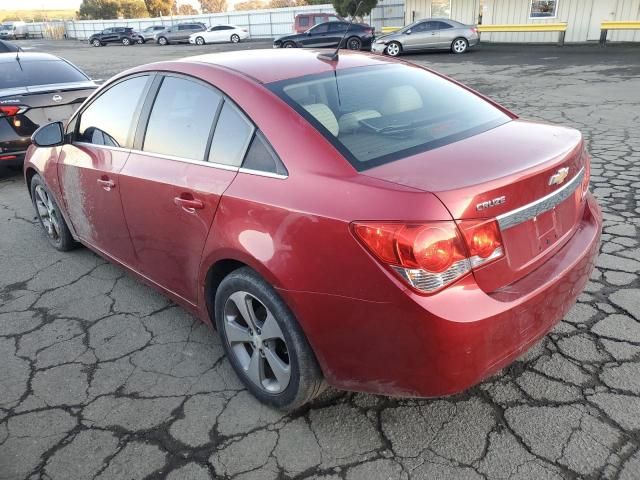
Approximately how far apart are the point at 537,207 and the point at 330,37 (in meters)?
22.2

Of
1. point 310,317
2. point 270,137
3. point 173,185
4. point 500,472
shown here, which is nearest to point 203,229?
point 173,185

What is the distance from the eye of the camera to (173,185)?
258 centimetres

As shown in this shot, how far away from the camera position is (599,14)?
21.2m

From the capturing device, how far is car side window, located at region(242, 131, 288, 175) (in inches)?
84.3

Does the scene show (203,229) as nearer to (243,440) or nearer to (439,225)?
(243,440)

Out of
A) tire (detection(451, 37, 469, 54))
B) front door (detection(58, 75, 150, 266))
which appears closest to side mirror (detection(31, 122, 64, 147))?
front door (detection(58, 75, 150, 266))

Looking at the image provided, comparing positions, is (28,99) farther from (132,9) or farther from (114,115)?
(132,9)

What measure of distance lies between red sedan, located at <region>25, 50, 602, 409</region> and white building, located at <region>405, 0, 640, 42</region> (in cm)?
2258

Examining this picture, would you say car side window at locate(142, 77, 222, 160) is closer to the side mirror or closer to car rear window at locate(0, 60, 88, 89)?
the side mirror

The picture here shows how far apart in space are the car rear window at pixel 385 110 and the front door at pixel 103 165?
3.86 ft

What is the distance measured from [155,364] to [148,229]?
2.47 feet

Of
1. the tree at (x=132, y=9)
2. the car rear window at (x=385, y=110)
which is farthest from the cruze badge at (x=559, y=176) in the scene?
the tree at (x=132, y=9)

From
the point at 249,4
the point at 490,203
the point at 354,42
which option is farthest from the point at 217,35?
the point at 249,4

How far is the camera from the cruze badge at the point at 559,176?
207cm
